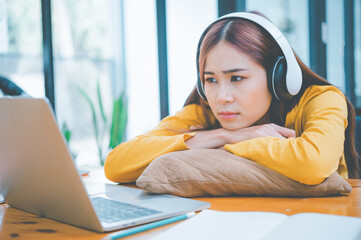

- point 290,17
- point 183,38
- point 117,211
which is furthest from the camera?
point 183,38

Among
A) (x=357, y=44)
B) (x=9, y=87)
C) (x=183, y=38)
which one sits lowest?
(x=9, y=87)

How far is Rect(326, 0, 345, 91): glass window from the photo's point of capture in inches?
143

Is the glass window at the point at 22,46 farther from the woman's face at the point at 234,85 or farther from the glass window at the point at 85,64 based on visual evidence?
the woman's face at the point at 234,85

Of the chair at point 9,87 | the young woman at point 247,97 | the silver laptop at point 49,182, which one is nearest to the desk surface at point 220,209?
the silver laptop at point 49,182

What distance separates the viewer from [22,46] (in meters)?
3.18

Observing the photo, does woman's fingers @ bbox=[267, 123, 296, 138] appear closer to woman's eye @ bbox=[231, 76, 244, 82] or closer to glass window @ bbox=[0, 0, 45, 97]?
woman's eye @ bbox=[231, 76, 244, 82]

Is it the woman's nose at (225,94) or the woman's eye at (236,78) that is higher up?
the woman's eye at (236,78)

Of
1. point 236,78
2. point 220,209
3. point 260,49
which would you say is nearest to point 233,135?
point 236,78

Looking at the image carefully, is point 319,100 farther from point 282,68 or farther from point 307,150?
point 307,150

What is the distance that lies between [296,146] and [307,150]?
3 cm

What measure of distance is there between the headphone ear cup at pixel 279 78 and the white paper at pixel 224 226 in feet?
1.90

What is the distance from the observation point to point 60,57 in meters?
3.55

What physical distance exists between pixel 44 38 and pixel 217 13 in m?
1.45

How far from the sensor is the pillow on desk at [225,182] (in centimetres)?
84
